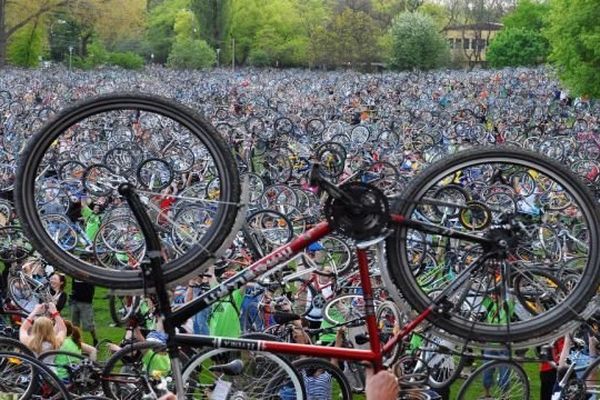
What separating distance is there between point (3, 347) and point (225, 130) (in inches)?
599

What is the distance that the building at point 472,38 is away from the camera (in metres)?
87.9

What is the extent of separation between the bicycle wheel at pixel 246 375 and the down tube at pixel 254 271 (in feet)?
2.63

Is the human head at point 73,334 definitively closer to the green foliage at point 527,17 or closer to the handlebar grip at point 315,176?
the handlebar grip at point 315,176

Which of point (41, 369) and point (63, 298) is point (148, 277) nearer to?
point (41, 369)

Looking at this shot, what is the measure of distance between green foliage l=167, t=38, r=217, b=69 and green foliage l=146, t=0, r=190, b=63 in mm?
14798

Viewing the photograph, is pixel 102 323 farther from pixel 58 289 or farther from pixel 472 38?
pixel 472 38

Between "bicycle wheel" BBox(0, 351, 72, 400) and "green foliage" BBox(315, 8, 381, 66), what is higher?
"green foliage" BBox(315, 8, 381, 66)

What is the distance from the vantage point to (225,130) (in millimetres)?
21359

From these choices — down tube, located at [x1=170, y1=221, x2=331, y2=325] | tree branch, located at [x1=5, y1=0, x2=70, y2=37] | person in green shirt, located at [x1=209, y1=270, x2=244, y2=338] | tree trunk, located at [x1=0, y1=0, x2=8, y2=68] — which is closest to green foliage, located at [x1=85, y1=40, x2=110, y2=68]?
tree branch, located at [x1=5, y1=0, x2=70, y2=37]

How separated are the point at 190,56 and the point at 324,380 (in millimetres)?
60959

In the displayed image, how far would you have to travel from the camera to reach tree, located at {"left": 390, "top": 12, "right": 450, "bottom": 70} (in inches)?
2522

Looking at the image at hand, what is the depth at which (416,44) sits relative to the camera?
2542 inches

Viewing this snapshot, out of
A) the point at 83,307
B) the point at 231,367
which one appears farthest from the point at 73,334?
the point at 231,367

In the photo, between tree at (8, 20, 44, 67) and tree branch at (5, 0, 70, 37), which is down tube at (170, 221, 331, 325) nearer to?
tree at (8, 20, 44, 67)
